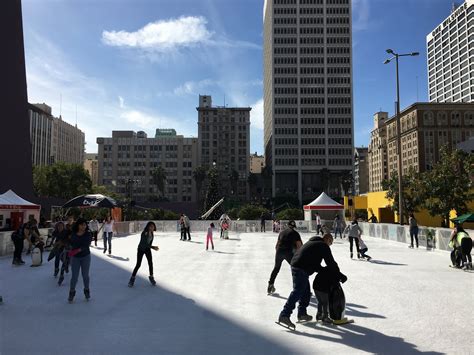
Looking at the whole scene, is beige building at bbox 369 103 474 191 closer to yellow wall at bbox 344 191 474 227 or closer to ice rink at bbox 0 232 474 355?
yellow wall at bbox 344 191 474 227

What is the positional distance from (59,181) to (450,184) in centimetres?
6420

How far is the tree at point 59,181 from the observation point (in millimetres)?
69250

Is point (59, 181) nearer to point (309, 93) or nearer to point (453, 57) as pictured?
point (309, 93)

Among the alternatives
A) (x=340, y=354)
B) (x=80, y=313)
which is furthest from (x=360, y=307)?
(x=80, y=313)

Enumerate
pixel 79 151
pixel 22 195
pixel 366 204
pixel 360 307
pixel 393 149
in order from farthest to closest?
pixel 79 151 → pixel 393 149 → pixel 366 204 → pixel 22 195 → pixel 360 307

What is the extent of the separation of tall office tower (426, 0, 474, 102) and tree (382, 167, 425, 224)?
119 metres

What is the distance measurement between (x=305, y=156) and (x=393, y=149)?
164 feet

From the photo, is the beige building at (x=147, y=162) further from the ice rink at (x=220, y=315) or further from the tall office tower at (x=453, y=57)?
the ice rink at (x=220, y=315)

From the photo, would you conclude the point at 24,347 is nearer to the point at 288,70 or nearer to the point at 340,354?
the point at 340,354

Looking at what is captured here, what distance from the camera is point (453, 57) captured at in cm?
14675

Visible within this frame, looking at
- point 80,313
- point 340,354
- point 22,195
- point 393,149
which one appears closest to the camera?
point 340,354

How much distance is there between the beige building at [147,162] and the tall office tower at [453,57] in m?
102

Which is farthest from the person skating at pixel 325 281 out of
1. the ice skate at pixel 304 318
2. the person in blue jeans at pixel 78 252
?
the person in blue jeans at pixel 78 252

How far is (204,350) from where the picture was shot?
5.19m
